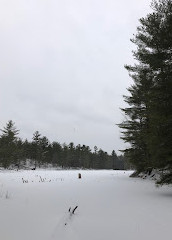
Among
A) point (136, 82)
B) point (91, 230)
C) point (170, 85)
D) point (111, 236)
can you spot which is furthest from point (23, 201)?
point (136, 82)

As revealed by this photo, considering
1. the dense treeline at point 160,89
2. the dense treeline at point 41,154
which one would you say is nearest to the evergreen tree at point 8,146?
the dense treeline at point 41,154

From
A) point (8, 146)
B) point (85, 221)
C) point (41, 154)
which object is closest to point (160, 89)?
point (85, 221)

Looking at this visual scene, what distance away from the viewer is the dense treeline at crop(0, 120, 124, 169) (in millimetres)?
62438

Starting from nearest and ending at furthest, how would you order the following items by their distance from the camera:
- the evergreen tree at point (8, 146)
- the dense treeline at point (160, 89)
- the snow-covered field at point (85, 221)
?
the snow-covered field at point (85, 221)
the dense treeline at point (160, 89)
the evergreen tree at point (8, 146)

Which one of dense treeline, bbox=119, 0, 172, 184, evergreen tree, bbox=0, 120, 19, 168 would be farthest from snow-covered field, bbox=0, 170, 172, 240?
evergreen tree, bbox=0, 120, 19, 168

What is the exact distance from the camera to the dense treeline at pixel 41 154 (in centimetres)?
6244

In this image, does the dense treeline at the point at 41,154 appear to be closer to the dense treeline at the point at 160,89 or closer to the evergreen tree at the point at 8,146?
the evergreen tree at the point at 8,146

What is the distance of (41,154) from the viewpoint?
3413 inches

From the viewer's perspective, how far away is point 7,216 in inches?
273

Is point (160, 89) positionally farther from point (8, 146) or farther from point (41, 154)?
point (41, 154)

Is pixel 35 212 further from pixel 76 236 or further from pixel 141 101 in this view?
pixel 141 101

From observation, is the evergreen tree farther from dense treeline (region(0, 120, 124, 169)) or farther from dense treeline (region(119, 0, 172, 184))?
dense treeline (region(119, 0, 172, 184))

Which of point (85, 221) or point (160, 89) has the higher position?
point (160, 89)

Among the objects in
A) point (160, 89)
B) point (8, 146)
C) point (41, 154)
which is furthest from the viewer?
point (41, 154)
